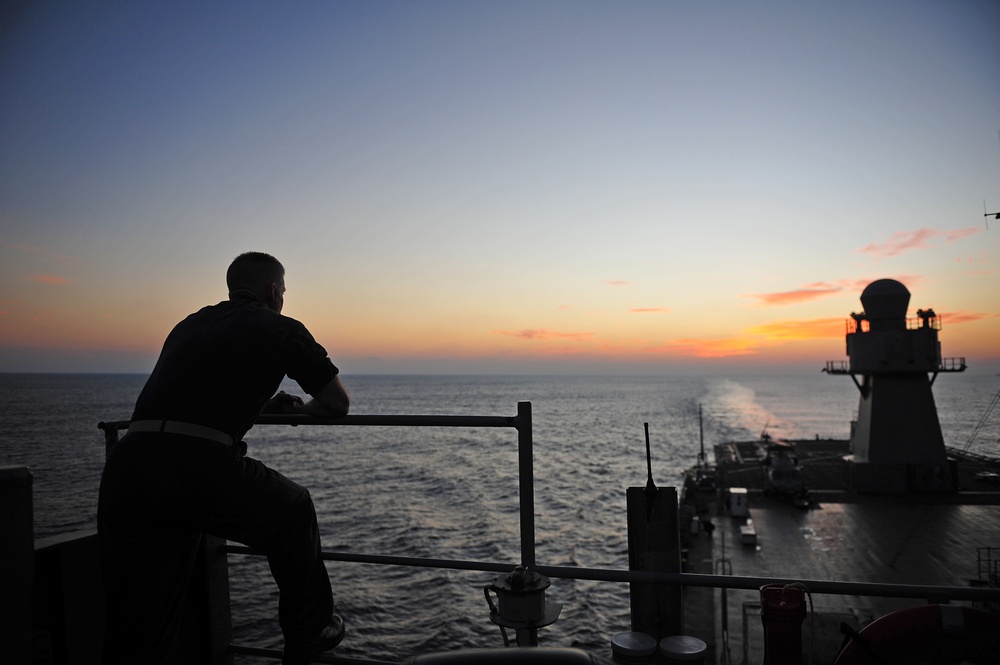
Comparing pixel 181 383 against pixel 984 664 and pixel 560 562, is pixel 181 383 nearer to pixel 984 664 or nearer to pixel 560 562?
pixel 984 664

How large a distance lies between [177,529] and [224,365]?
0.65 meters

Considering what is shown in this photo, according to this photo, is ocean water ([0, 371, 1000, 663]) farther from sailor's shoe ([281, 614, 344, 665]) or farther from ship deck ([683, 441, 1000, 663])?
sailor's shoe ([281, 614, 344, 665])

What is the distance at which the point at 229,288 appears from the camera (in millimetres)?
2707

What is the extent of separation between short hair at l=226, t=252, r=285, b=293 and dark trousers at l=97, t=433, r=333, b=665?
2.36 ft

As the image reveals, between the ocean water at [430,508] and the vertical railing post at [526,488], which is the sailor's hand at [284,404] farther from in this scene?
the ocean water at [430,508]

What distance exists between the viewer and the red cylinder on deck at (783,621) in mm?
2852

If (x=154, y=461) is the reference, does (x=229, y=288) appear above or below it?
above

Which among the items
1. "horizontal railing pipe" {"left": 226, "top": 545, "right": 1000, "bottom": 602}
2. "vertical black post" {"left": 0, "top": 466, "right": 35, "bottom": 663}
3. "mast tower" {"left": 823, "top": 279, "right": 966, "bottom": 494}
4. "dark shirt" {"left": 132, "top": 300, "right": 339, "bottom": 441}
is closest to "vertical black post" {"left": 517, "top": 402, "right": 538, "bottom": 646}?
"horizontal railing pipe" {"left": 226, "top": 545, "right": 1000, "bottom": 602}

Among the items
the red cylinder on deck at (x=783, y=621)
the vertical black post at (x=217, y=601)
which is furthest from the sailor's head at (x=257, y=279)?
the red cylinder on deck at (x=783, y=621)

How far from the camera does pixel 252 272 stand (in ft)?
8.96

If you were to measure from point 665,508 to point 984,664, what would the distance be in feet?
5.08

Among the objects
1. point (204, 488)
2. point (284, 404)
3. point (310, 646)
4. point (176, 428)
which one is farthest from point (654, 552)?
point (176, 428)

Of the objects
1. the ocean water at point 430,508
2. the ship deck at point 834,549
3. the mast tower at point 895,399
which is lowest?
the ocean water at point 430,508

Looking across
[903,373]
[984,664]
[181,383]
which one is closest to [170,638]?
[181,383]
